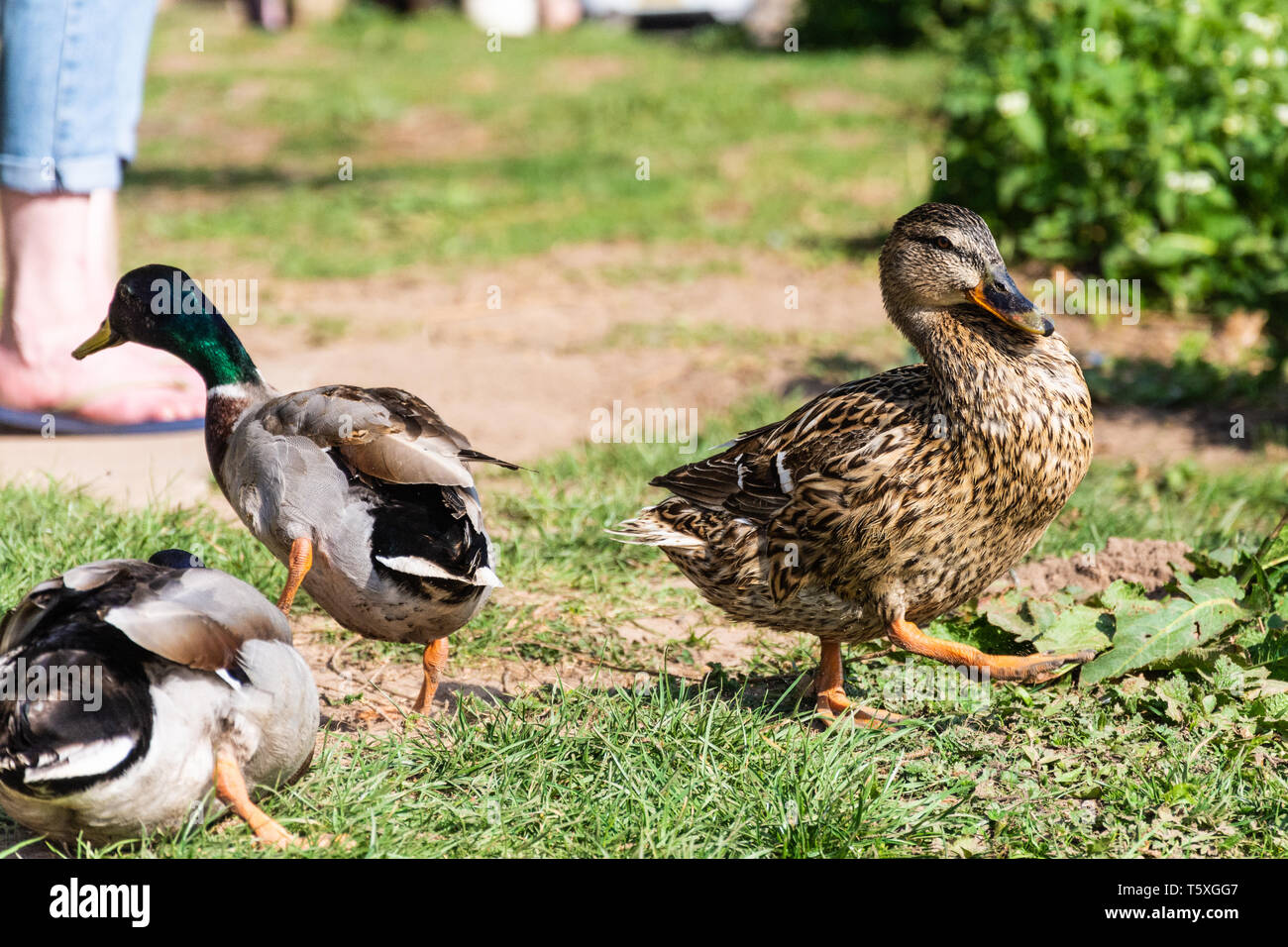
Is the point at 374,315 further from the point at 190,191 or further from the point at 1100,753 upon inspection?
the point at 1100,753

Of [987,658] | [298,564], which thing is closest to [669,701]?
[987,658]

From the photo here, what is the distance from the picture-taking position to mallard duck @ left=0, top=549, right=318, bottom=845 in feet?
8.00

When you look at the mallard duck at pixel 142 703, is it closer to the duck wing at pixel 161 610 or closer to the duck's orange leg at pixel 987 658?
the duck wing at pixel 161 610

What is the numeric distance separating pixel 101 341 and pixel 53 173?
1.49m

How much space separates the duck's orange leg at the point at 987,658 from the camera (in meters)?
3.28

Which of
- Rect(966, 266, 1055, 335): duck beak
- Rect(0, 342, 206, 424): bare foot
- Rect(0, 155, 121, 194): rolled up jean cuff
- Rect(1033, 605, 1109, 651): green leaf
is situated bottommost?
Rect(1033, 605, 1109, 651): green leaf

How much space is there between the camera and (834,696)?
136 inches

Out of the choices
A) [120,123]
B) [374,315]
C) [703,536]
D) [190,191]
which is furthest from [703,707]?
[190,191]

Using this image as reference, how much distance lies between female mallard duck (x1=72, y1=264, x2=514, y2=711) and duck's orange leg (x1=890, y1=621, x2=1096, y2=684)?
935 millimetres

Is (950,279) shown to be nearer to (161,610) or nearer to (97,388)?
(161,610)

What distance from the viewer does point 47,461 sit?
5000 millimetres

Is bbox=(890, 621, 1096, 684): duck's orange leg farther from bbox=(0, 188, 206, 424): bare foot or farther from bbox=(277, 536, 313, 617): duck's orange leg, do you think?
bbox=(0, 188, 206, 424): bare foot

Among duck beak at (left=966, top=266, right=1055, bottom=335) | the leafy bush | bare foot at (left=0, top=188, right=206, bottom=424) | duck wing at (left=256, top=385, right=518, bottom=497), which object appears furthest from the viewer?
the leafy bush

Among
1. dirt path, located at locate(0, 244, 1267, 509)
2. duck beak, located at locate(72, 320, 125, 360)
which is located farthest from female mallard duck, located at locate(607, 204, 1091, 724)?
dirt path, located at locate(0, 244, 1267, 509)
